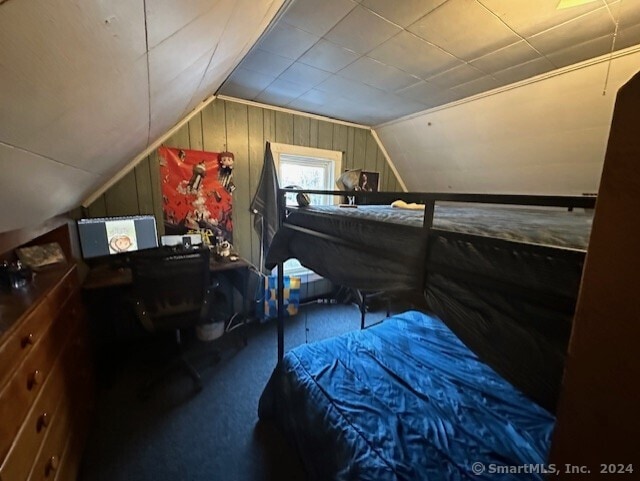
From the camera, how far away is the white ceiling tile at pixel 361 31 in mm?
1410

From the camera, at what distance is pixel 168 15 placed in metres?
0.63

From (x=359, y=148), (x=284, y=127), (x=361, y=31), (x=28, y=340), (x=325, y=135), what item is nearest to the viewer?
(x=28, y=340)

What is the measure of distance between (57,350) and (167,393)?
917 millimetres

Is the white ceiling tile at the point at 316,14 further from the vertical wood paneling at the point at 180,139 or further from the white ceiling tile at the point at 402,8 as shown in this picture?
the vertical wood paneling at the point at 180,139

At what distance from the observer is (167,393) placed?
6.36 ft

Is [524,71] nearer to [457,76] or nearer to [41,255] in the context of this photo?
[457,76]

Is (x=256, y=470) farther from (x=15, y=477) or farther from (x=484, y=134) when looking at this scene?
(x=484, y=134)

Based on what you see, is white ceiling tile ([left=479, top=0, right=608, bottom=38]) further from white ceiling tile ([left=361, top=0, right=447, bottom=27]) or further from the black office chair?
the black office chair

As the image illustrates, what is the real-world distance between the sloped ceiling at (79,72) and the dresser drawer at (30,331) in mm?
369

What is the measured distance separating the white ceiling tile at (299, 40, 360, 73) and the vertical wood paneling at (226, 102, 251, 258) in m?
1.08

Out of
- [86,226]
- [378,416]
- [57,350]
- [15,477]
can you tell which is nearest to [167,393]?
[57,350]

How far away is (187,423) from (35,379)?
99cm

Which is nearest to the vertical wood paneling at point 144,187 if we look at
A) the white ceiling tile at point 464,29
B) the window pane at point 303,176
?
the window pane at point 303,176

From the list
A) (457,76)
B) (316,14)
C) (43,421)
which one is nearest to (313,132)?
(457,76)
